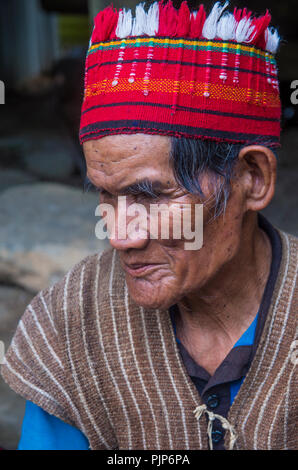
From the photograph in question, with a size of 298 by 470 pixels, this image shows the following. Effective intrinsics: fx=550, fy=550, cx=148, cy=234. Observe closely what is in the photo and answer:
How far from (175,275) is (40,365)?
0.58m

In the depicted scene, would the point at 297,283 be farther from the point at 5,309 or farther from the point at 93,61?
the point at 5,309

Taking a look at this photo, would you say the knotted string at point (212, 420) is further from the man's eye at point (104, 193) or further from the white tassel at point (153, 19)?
the white tassel at point (153, 19)

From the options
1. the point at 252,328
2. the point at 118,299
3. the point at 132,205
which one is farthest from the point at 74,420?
the point at 132,205

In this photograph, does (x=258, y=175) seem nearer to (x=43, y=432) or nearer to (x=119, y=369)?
(x=119, y=369)

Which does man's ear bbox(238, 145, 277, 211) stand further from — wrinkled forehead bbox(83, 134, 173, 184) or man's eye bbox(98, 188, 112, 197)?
man's eye bbox(98, 188, 112, 197)

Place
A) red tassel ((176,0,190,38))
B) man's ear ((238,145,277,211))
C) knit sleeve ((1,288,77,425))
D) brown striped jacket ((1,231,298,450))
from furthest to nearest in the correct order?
knit sleeve ((1,288,77,425)) → brown striped jacket ((1,231,298,450)) → man's ear ((238,145,277,211)) → red tassel ((176,0,190,38))

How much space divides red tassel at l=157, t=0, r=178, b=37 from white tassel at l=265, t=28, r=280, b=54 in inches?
10.4

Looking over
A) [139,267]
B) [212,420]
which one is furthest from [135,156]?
[212,420]

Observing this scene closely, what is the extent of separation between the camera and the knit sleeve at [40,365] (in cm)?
172

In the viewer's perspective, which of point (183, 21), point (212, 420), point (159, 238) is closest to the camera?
point (183, 21)

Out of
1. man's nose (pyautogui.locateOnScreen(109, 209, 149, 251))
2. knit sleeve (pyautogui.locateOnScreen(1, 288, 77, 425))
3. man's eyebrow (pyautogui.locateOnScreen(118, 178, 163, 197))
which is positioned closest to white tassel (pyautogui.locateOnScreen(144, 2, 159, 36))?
man's eyebrow (pyautogui.locateOnScreen(118, 178, 163, 197))

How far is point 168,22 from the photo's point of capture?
1.34 m

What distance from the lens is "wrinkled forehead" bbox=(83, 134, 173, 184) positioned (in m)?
1.34
